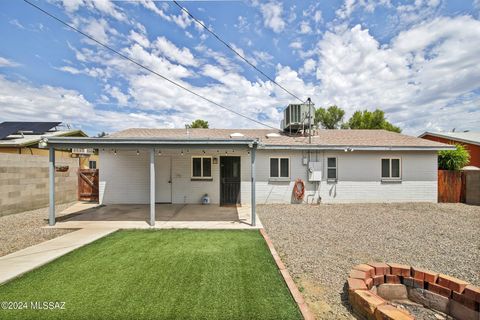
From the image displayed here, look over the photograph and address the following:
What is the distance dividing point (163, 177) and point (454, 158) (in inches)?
566

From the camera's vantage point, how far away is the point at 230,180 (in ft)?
34.6

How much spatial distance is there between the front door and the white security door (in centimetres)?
247

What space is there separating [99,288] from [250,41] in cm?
949

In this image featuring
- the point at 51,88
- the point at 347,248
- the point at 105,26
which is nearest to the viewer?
the point at 347,248

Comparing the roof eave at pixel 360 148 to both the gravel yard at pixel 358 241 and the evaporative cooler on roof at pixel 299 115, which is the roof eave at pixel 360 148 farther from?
the gravel yard at pixel 358 241

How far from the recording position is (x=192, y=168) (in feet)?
34.5

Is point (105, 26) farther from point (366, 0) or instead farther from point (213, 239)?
point (366, 0)

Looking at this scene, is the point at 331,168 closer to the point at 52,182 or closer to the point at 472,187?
the point at 472,187

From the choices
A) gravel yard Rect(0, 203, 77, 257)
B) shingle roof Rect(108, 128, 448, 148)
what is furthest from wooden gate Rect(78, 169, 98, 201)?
gravel yard Rect(0, 203, 77, 257)

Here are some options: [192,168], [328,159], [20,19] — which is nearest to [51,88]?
[20,19]

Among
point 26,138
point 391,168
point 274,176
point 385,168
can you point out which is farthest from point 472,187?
point 26,138

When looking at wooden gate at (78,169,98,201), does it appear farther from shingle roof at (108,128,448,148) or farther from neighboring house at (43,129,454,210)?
shingle roof at (108,128,448,148)

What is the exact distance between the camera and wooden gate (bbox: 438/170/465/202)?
10578 millimetres

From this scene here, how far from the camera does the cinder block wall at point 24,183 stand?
798 cm
